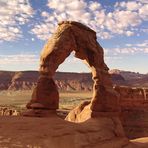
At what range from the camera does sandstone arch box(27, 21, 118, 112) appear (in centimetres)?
1567

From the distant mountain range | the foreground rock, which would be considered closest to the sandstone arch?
the foreground rock

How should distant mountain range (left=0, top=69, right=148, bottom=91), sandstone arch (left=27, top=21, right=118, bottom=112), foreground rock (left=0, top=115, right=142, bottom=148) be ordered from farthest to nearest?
distant mountain range (left=0, top=69, right=148, bottom=91) < sandstone arch (left=27, top=21, right=118, bottom=112) < foreground rock (left=0, top=115, right=142, bottom=148)

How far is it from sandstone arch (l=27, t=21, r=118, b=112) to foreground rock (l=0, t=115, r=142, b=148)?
1.19 meters

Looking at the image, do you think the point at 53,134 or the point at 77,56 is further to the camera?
the point at 77,56

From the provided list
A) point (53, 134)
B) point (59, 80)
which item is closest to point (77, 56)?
point (53, 134)

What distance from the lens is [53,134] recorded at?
40.4 ft

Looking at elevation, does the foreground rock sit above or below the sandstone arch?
below

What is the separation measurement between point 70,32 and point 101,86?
336cm

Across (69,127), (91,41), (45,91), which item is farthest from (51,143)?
(91,41)

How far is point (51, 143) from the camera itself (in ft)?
38.7

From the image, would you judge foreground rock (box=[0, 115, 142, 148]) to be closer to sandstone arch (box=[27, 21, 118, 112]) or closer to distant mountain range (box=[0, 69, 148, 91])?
sandstone arch (box=[27, 21, 118, 112])

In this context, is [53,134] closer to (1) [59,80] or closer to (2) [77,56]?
(2) [77,56]

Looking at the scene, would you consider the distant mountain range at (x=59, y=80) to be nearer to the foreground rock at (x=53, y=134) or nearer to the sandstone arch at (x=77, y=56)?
the sandstone arch at (x=77, y=56)

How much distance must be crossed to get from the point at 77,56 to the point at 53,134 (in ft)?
22.4
